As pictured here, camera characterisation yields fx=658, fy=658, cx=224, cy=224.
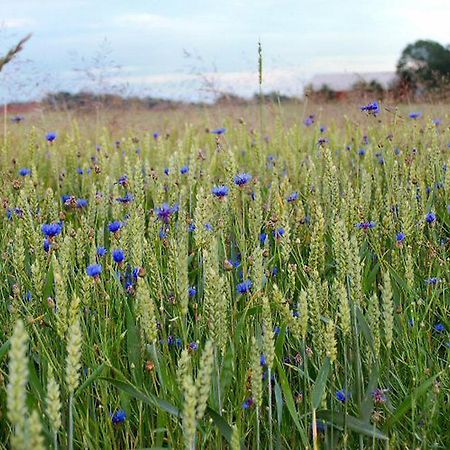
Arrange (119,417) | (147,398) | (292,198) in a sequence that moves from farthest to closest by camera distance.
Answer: (292,198), (119,417), (147,398)

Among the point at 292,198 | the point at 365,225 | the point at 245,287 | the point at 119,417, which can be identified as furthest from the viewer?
the point at 292,198

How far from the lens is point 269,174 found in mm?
3404

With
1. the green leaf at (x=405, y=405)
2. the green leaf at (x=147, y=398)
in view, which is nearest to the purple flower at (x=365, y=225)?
the green leaf at (x=405, y=405)

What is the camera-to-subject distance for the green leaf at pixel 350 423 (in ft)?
4.30

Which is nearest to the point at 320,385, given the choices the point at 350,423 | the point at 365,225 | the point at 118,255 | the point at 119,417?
the point at 350,423

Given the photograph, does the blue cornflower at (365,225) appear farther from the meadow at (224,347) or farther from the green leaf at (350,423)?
the green leaf at (350,423)

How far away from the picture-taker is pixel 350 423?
1343mm

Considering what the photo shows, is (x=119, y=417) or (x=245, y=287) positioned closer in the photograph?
(x=119, y=417)

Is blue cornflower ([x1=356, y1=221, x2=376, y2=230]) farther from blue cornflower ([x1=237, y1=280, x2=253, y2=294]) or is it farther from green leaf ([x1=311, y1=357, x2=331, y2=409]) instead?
green leaf ([x1=311, y1=357, x2=331, y2=409])

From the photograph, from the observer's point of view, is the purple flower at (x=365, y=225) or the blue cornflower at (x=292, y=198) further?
the blue cornflower at (x=292, y=198)

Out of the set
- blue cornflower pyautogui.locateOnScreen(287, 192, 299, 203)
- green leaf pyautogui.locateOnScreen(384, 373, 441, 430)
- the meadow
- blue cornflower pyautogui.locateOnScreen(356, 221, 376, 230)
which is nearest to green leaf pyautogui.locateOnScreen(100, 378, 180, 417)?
the meadow

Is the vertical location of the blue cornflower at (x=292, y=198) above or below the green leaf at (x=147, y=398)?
above

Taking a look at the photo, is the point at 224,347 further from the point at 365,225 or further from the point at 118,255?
the point at 365,225

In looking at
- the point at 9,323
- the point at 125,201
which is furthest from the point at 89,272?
the point at 125,201
